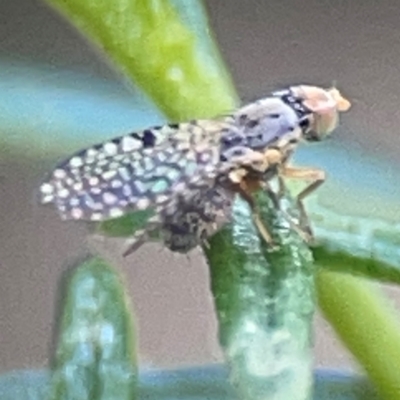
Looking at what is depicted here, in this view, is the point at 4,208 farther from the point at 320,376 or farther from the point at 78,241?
the point at 320,376

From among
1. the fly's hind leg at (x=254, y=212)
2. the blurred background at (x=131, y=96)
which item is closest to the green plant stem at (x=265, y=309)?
the fly's hind leg at (x=254, y=212)

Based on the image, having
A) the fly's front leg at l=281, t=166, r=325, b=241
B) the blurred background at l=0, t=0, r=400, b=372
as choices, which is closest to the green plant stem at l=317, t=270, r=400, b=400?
the fly's front leg at l=281, t=166, r=325, b=241

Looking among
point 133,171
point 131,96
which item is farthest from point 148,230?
point 131,96

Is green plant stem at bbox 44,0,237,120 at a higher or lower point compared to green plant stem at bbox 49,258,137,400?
higher

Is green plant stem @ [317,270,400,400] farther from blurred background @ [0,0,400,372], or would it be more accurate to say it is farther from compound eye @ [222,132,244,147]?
blurred background @ [0,0,400,372]

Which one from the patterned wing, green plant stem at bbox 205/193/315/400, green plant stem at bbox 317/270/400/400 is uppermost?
the patterned wing

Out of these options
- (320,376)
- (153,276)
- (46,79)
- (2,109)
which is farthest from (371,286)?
(153,276)
